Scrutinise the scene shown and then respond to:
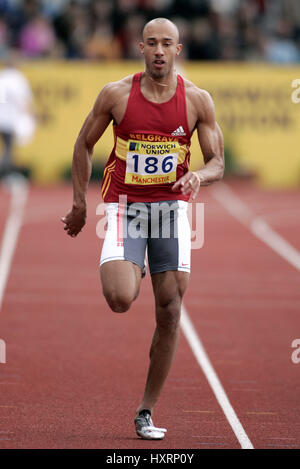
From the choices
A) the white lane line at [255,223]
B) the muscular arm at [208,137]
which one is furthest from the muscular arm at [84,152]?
the white lane line at [255,223]

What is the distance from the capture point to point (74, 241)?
14539 millimetres

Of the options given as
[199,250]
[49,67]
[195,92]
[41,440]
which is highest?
[49,67]

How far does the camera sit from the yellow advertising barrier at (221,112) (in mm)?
20594

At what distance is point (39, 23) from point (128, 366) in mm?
13999

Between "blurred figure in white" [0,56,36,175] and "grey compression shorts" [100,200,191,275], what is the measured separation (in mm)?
14072

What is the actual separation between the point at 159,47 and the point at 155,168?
0.65m

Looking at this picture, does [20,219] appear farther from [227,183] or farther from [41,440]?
[41,440]

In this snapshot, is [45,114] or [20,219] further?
[45,114]

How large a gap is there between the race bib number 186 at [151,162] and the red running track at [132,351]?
140 centimetres

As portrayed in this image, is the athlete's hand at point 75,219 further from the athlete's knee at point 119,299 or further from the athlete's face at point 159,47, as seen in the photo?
the athlete's face at point 159,47

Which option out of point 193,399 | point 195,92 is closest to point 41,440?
point 193,399

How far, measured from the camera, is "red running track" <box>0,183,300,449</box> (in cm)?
627

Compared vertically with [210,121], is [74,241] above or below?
above

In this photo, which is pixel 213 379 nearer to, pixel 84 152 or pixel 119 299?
pixel 119 299
